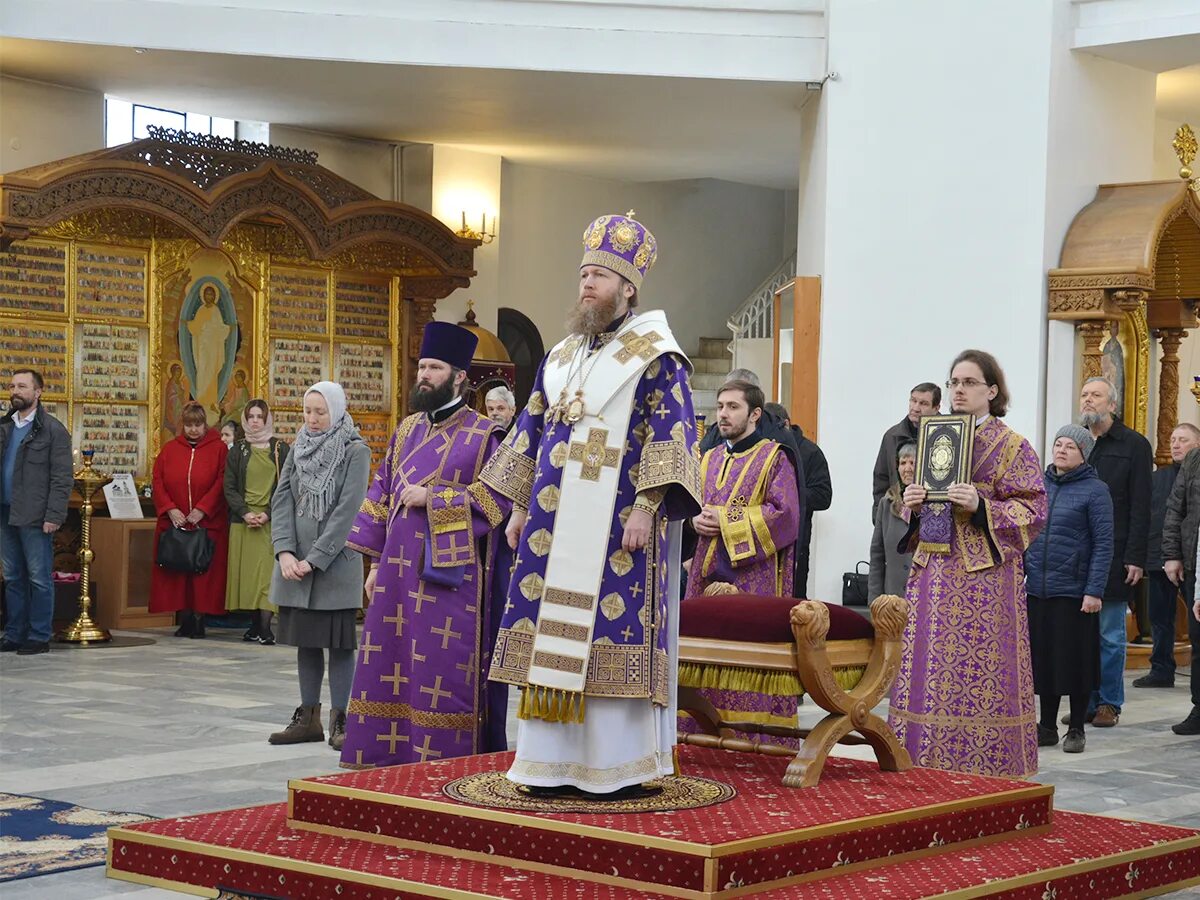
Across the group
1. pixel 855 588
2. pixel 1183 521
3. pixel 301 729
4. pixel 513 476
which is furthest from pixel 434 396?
pixel 855 588

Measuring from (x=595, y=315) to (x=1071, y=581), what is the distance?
13.3ft

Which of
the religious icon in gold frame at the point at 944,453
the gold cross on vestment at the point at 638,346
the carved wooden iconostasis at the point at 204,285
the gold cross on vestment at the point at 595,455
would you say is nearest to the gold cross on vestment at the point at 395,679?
the gold cross on vestment at the point at 595,455

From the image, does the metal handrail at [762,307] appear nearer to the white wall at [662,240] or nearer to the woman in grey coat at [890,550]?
the white wall at [662,240]

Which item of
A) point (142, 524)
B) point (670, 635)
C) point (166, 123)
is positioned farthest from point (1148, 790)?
point (166, 123)

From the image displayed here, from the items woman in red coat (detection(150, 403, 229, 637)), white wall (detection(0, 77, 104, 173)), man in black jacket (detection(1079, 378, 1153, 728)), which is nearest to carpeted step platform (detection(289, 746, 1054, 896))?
man in black jacket (detection(1079, 378, 1153, 728))

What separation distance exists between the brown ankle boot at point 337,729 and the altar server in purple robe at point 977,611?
2583mm

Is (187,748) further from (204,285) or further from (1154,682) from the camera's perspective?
(204,285)

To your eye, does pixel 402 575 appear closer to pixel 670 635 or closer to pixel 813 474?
pixel 670 635

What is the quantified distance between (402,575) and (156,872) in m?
1.71

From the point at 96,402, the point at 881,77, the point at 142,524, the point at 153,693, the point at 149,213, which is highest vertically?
the point at 881,77

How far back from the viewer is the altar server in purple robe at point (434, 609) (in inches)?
266

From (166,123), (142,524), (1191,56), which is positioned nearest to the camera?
(1191,56)

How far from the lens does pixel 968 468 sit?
6.91 m

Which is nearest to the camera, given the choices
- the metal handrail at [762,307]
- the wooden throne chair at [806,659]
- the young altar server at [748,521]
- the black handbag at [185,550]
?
the wooden throne chair at [806,659]
